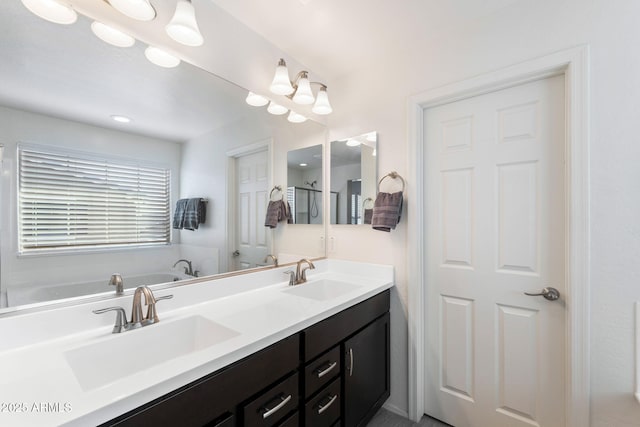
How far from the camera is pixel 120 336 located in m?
0.99

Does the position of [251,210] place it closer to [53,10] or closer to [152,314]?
[152,314]

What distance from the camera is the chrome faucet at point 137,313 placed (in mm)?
1040

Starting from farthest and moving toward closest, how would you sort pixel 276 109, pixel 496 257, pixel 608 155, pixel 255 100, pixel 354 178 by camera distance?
pixel 354 178 → pixel 276 109 → pixel 255 100 → pixel 496 257 → pixel 608 155

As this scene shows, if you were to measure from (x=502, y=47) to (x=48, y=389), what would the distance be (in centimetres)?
226

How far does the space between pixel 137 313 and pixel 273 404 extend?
0.63m

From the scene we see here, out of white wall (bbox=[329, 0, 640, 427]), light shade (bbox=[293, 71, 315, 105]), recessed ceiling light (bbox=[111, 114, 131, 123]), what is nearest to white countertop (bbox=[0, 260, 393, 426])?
recessed ceiling light (bbox=[111, 114, 131, 123])

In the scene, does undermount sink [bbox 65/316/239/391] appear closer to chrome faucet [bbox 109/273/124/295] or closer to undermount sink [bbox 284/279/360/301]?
chrome faucet [bbox 109/273/124/295]

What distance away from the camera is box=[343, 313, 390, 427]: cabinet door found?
1429 millimetres

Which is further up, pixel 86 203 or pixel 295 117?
pixel 295 117

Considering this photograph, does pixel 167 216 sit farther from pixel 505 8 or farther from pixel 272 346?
pixel 505 8

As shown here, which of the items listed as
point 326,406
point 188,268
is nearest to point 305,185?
point 188,268

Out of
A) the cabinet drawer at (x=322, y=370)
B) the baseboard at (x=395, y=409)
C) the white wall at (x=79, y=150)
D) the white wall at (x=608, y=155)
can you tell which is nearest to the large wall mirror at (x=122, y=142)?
the white wall at (x=79, y=150)

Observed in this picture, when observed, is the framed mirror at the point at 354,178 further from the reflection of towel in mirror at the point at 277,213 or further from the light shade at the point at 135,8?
the light shade at the point at 135,8

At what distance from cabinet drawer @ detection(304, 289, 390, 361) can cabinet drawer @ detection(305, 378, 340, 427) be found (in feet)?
0.62
